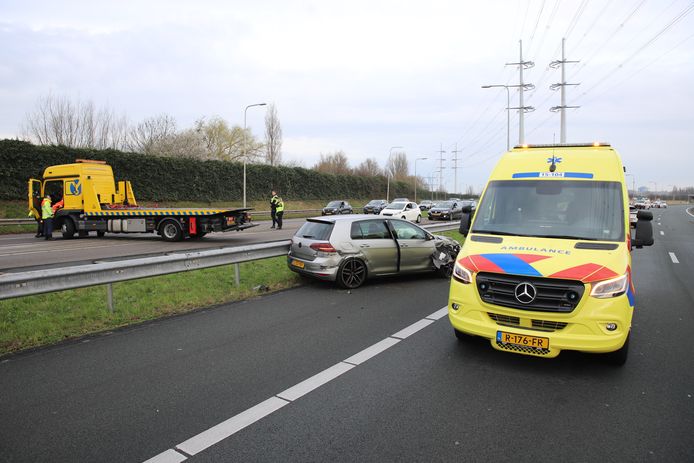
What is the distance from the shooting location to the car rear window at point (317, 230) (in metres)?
8.81

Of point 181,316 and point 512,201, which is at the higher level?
point 512,201

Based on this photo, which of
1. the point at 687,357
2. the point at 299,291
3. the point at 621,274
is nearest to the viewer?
the point at 621,274

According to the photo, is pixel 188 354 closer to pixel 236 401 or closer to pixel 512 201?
pixel 236 401

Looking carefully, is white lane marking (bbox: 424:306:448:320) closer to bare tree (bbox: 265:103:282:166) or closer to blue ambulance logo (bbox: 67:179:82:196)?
blue ambulance logo (bbox: 67:179:82:196)

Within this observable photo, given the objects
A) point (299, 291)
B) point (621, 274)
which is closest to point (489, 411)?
point (621, 274)

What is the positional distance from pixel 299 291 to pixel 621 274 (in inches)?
218

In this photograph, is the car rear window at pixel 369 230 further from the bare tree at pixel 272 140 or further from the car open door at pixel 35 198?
the bare tree at pixel 272 140

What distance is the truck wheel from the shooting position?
1754 centimetres

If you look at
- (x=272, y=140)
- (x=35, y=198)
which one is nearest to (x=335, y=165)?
(x=272, y=140)

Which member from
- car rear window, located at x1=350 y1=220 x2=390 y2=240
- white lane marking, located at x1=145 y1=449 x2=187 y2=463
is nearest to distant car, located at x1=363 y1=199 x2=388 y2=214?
car rear window, located at x1=350 y1=220 x2=390 y2=240

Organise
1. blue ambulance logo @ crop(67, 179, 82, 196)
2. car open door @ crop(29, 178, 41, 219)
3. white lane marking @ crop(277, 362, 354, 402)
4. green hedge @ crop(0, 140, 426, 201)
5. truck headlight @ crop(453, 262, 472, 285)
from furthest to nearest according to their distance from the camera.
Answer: green hedge @ crop(0, 140, 426, 201) < car open door @ crop(29, 178, 41, 219) < blue ambulance logo @ crop(67, 179, 82, 196) < truck headlight @ crop(453, 262, 472, 285) < white lane marking @ crop(277, 362, 354, 402)

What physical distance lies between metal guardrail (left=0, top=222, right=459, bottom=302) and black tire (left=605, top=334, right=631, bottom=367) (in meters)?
6.32

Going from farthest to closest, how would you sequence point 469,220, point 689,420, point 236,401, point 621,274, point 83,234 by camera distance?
point 83,234
point 469,220
point 621,274
point 236,401
point 689,420

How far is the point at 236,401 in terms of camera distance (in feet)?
12.9
